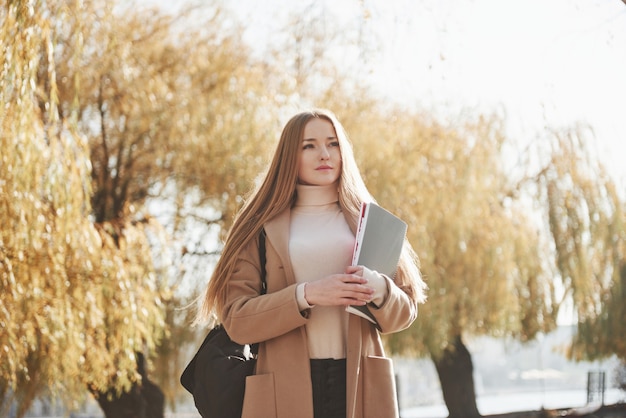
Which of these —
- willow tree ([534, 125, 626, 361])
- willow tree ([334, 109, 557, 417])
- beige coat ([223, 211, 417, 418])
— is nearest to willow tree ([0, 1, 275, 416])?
willow tree ([334, 109, 557, 417])

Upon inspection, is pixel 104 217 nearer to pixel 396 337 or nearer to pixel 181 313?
pixel 181 313

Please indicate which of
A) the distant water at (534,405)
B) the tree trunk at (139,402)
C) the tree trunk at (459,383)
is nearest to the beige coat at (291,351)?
the tree trunk at (139,402)

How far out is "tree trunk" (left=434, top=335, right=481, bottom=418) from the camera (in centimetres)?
1488

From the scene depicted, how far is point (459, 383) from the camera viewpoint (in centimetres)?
1502

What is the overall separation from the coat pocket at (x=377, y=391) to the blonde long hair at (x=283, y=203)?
0.70ft

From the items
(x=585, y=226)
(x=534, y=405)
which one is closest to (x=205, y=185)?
(x=585, y=226)

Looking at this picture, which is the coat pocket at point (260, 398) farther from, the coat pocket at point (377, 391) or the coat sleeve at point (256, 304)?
the coat pocket at point (377, 391)

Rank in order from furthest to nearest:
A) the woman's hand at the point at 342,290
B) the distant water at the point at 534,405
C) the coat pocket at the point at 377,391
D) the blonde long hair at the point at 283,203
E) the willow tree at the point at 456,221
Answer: the distant water at the point at 534,405, the willow tree at the point at 456,221, the blonde long hair at the point at 283,203, the coat pocket at the point at 377,391, the woman's hand at the point at 342,290

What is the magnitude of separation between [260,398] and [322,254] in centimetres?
38

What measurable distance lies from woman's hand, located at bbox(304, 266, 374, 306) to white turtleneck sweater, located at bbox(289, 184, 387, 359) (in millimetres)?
33

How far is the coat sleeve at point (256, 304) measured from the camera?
81.4 inches

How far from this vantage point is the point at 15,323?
5.70 meters

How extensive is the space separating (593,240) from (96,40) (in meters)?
7.19

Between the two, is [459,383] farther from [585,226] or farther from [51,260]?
[51,260]
